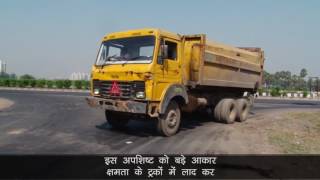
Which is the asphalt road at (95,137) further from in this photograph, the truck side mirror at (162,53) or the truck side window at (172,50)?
the truck side window at (172,50)

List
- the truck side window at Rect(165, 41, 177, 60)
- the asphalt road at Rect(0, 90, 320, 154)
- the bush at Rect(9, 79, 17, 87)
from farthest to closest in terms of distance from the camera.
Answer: the bush at Rect(9, 79, 17, 87), the truck side window at Rect(165, 41, 177, 60), the asphalt road at Rect(0, 90, 320, 154)

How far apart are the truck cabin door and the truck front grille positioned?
0.93 m

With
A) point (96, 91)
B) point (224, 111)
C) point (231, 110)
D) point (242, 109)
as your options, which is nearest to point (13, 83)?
point (242, 109)

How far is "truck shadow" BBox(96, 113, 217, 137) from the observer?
1012 cm

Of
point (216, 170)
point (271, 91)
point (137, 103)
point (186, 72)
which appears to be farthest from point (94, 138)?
point (271, 91)

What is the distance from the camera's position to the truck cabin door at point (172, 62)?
29.8 ft

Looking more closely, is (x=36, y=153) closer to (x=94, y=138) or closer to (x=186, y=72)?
(x=94, y=138)

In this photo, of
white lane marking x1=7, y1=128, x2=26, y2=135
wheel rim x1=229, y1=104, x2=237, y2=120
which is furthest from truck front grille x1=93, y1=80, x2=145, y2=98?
wheel rim x1=229, y1=104, x2=237, y2=120

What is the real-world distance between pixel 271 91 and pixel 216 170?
4667cm

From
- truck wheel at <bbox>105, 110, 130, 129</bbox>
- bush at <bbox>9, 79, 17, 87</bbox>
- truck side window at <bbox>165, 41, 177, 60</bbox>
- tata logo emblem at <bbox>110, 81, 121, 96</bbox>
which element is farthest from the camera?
bush at <bbox>9, 79, 17, 87</bbox>

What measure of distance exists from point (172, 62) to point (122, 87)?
5.52 feet

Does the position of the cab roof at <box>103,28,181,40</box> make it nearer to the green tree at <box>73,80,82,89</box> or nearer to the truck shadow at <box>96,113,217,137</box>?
the truck shadow at <box>96,113,217,137</box>

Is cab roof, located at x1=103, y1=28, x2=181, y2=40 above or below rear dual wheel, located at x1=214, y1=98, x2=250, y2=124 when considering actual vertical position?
above

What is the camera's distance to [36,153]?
6.99 meters
